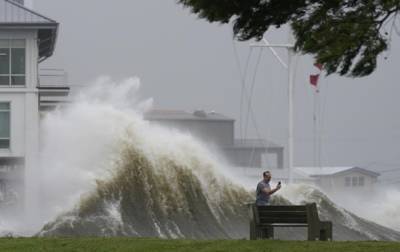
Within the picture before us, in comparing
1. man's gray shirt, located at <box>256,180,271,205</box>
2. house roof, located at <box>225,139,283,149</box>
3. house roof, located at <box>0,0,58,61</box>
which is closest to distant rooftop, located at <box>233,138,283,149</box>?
house roof, located at <box>225,139,283,149</box>

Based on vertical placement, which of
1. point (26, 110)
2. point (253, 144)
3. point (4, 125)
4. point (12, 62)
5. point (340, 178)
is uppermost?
point (12, 62)

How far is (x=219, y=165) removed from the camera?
132 feet

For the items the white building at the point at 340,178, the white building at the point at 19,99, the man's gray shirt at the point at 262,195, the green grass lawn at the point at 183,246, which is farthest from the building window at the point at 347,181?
the green grass lawn at the point at 183,246

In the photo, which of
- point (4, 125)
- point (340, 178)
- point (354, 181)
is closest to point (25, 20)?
point (4, 125)

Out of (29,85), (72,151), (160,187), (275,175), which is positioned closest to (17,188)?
(29,85)

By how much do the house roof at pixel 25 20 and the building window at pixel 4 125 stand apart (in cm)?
405

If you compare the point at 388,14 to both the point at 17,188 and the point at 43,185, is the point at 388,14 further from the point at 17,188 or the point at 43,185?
the point at 17,188

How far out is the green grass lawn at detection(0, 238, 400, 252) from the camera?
1459cm

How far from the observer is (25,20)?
53.0 metres

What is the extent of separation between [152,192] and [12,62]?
20.6 meters

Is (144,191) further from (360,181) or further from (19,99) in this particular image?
(360,181)

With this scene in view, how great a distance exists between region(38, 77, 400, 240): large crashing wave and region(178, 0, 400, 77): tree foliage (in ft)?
41.2

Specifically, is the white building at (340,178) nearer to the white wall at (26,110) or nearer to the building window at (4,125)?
the white wall at (26,110)

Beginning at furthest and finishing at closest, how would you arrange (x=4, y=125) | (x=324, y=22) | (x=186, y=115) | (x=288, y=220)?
(x=186, y=115) → (x=4, y=125) → (x=288, y=220) → (x=324, y=22)
